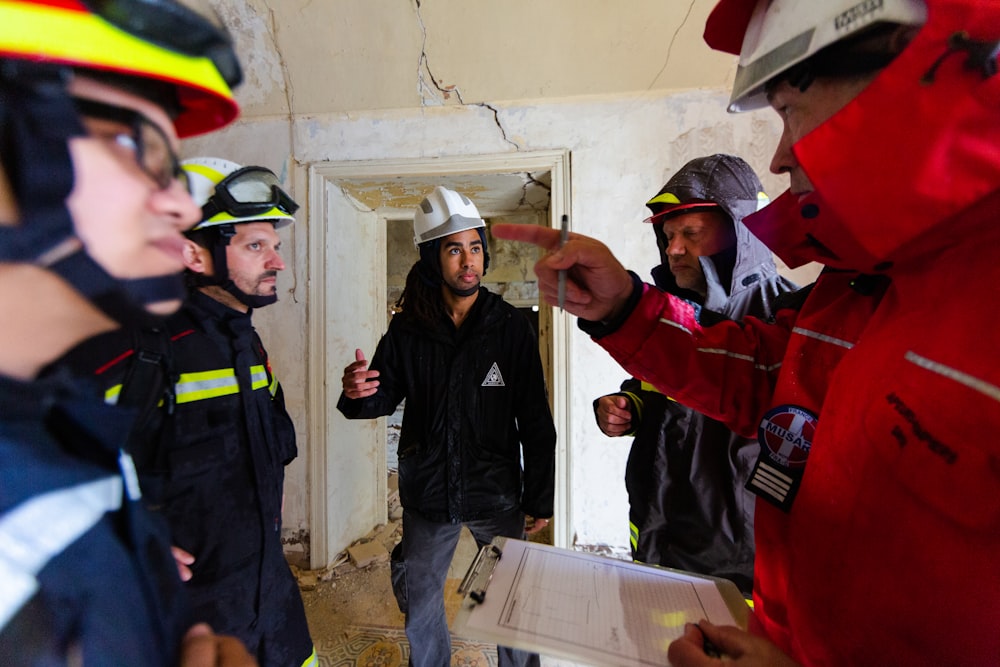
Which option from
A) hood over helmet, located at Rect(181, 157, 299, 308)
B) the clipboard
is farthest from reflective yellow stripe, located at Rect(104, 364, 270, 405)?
the clipboard

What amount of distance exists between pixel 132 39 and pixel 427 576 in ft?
5.64

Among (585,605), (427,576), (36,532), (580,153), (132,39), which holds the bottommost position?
(427,576)

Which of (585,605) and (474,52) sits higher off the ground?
(474,52)

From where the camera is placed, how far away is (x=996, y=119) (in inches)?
16.3

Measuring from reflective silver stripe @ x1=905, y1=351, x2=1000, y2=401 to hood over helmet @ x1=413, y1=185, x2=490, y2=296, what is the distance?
4.44 feet

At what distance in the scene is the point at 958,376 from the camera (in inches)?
16.7

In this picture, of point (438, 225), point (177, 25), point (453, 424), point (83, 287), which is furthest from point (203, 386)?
point (438, 225)

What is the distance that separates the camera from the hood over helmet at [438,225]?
1.66m

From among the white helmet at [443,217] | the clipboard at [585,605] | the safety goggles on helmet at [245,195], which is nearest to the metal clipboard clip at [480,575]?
the clipboard at [585,605]

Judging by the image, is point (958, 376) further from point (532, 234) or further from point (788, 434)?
point (532, 234)

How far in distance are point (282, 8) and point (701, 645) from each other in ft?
8.66

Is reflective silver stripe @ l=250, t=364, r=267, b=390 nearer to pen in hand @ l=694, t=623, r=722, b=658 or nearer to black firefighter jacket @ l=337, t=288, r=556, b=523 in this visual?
black firefighter jacket @ l=337, t=288, r=556, b=523

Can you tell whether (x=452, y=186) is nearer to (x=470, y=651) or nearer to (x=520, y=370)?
(x=520, y=370)

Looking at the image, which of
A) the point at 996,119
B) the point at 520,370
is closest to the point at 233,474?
the point at 520,370
